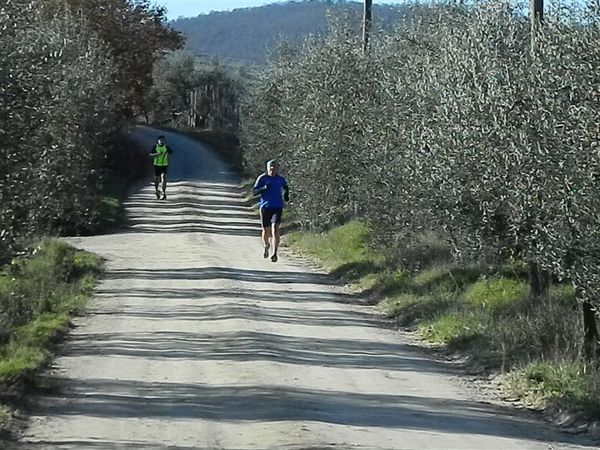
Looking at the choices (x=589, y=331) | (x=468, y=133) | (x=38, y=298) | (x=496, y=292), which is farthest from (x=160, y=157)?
(x=589, y=331)

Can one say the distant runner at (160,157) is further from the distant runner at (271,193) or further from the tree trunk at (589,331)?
the tree trunk at (589,331)

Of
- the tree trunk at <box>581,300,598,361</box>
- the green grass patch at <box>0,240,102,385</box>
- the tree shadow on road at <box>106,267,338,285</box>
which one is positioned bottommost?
the tree shadow on road at <box>106,267,338,285</box>

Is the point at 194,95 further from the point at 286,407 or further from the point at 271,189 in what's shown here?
the point at 286,407

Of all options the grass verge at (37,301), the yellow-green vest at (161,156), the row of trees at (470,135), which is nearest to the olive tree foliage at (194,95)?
the yellow-green vest at (161,156)

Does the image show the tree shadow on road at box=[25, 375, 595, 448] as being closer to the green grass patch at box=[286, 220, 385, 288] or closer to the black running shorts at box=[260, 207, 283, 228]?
the green grass patch at box=[286, 220, 385, 288]

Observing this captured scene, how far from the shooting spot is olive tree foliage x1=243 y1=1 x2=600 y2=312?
11.3 m

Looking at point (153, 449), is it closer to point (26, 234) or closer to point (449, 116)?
point (26, 234)

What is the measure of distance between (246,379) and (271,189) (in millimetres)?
10012

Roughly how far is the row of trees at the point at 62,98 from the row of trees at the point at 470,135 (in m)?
5.31

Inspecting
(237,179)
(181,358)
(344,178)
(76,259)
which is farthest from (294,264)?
(237,179)

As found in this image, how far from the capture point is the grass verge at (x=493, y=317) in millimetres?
12078

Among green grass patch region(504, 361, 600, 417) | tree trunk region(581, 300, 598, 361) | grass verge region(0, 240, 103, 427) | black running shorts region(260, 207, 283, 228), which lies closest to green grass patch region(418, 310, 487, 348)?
tree trunk region(581, 300, 598, 361)

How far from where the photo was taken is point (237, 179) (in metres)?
57.8

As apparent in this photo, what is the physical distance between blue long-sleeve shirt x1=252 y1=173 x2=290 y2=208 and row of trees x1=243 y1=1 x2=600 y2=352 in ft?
5.74
